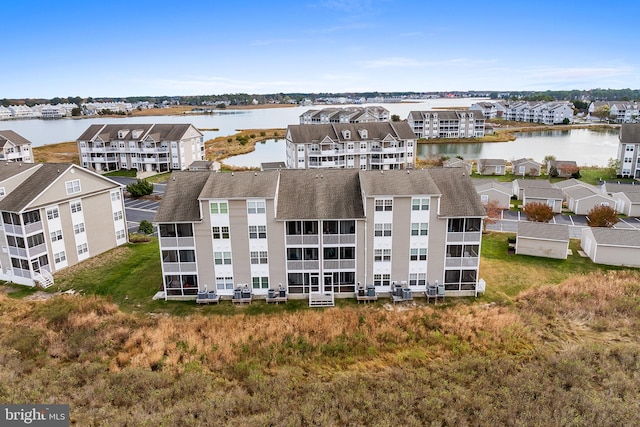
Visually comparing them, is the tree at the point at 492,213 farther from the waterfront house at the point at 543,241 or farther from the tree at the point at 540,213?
the waterfront house at the point at 543,241

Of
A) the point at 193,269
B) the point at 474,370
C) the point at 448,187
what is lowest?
the point at 474,370

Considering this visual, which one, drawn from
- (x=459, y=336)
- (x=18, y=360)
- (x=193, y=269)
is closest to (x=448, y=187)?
(x=459, y=336)

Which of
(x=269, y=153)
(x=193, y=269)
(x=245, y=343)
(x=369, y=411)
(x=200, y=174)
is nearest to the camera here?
(x=369, y=411)

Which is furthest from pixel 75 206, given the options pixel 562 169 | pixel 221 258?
pixel 562 169

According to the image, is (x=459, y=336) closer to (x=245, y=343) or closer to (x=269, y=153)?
(x=245, y=343)

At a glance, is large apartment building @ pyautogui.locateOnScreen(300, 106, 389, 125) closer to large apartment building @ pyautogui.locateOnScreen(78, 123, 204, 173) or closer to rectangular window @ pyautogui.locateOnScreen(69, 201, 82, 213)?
large apartment building @ pyautogui.locateOnScreen(78, 123, 204, 173)

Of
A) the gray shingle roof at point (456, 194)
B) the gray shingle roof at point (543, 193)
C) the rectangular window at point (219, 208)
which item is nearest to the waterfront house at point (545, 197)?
the gray shingle roof at point (543, 193)
